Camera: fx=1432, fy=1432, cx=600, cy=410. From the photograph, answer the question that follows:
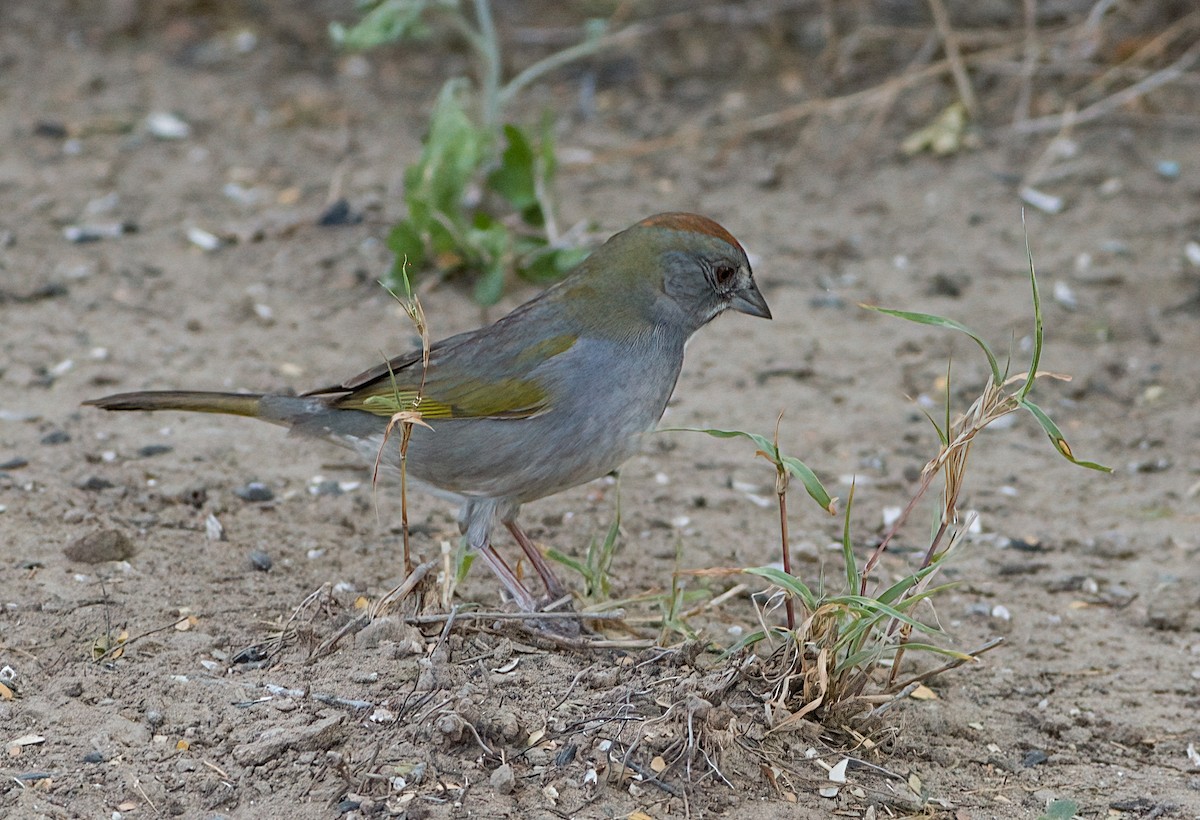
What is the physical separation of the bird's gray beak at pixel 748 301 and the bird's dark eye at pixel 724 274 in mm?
58

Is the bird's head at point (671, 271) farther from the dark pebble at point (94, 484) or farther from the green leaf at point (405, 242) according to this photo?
the green leaf at point (405, 242)

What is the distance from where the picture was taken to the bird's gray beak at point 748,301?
4516 millimetres

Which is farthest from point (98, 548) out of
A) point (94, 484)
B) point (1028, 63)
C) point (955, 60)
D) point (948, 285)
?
point (1028, 63)

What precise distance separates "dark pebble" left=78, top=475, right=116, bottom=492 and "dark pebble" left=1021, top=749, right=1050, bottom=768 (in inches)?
115

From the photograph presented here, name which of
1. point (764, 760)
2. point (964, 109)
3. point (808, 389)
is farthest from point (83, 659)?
point (964, 109)

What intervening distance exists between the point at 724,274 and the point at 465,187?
2112 mm

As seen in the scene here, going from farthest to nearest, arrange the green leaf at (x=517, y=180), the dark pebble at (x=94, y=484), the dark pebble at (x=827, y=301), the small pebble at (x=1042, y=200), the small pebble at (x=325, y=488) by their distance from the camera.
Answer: the small pebble at (x=1042, y=200) → the dark pebble at (x=827, y=301) → the green leaf at (x=517, y=180) → the small pebble at (x=325, y=488) → the dark pebble at (x=94, y=484)

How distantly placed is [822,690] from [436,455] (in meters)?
1.38

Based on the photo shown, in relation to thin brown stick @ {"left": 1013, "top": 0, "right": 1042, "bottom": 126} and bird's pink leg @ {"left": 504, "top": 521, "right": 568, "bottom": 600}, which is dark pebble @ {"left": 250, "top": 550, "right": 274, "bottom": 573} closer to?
bird's pink leg @ {"left": 504, "top": 521, "right": 568, "bottom": 600}

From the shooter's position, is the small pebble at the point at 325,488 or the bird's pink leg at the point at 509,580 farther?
the small pebble at the point at 325,488

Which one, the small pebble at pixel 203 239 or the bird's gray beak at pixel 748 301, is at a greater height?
the bird's gray beak at pixel 748 301

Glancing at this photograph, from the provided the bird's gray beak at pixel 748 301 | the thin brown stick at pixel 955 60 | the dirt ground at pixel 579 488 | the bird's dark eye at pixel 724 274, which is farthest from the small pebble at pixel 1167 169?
the bird's dark eye at pixel 724 274

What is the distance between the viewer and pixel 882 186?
291 inches

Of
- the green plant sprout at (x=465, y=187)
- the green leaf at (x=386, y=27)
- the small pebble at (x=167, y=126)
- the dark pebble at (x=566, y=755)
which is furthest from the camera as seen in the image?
the small pebble at (x=167, y=126)
